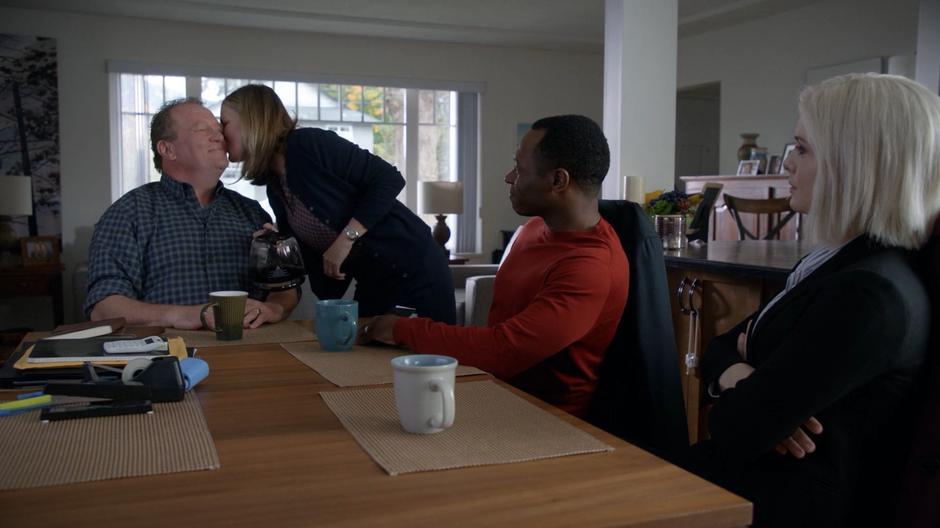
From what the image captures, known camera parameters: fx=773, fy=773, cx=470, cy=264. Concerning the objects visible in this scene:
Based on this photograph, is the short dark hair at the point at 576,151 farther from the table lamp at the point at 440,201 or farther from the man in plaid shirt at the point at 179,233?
the table lamp at the point at 440,201

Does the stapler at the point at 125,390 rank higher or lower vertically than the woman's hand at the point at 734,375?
higher

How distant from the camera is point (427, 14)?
21.9 ft

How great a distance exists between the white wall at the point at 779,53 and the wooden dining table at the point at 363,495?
247 inches

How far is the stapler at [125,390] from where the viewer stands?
954 millimetres

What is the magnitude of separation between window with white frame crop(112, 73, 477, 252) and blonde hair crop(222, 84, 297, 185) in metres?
5.18

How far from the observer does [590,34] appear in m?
7.59

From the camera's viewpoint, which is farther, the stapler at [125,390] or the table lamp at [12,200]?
the table lamp at [12,200]

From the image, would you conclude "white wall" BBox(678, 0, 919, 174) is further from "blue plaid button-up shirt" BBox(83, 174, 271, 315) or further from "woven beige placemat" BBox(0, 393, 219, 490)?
"woven beige placemat" BBox(0, 393, 219, 490)

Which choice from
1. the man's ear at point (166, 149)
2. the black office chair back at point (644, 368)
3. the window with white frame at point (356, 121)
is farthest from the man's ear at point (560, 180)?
the window with white frame at point (356, 121)

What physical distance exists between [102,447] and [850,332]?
3.00ft

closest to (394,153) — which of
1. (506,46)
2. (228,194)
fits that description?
(506,46)

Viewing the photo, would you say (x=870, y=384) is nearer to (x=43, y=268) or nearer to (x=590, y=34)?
(x=43, y=268)

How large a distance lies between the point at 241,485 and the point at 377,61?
7.18m

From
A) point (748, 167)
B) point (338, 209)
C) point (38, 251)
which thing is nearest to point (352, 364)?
point (338, 209)
